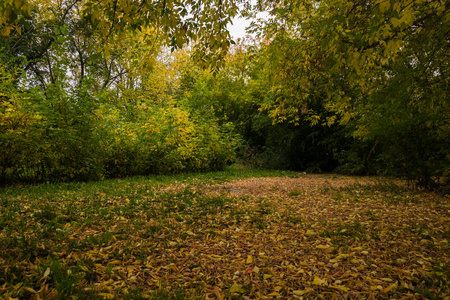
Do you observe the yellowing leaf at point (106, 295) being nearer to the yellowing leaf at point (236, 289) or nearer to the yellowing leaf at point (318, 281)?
the yellowing leaf at point (236, 289)

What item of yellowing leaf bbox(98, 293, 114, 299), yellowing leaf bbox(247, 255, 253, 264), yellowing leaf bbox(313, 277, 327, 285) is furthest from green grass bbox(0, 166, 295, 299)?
yellowing leaf bbox(313, 277, 327, 285)

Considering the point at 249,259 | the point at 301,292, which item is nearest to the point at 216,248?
the point at 249,259

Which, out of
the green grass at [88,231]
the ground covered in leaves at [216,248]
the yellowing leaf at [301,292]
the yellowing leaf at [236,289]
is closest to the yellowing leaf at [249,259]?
the ground covered in leaves at [216,248]

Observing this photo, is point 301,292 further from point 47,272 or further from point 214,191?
point 214,191

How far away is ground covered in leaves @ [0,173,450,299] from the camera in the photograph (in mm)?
2104

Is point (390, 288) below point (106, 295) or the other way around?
below

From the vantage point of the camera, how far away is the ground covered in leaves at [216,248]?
Result: 2104mm

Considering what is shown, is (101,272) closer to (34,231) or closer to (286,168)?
(34,231)

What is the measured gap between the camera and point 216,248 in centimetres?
299

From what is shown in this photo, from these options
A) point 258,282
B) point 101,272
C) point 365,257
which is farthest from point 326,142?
point 101,272

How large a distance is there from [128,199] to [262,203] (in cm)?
261

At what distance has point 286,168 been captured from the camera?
43.5 feet

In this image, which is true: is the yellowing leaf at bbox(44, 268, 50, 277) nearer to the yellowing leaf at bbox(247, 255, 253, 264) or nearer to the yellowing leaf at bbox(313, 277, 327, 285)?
the yellowing leaf at bbox(247, 255, 253, 264)

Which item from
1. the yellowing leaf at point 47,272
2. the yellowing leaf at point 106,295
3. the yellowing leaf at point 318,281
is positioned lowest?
the yellowing leaf at point 318,281
